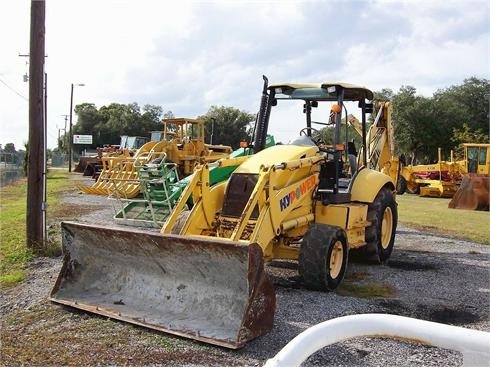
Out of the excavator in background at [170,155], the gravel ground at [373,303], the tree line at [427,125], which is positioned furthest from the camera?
the tree line at [427,125]

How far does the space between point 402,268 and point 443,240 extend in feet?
11.9

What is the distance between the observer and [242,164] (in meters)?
7.18

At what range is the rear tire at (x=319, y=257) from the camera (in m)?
6.47

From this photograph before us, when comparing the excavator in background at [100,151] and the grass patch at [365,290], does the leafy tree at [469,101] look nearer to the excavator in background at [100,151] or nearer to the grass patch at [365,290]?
the excavator in background at [100,151]

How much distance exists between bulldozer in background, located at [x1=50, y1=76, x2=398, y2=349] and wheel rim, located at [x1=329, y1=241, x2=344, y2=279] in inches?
0.5

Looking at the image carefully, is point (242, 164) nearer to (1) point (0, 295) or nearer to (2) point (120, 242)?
(2) point (120, 242)

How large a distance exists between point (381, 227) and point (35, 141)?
5490 millimetres

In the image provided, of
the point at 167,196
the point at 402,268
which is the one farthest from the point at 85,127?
the point at 402,268

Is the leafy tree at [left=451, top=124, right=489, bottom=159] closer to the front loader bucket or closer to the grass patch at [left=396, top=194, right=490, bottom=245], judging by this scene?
the grass patch at [left=396, top=194, right=490, bottom=245]

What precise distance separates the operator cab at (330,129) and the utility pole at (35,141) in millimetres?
3445

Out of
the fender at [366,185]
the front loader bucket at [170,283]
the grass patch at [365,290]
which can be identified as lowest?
the grass patch at [365,290]

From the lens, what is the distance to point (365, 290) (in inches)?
277

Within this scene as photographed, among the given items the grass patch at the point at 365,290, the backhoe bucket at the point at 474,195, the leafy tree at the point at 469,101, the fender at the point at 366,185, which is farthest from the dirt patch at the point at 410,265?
the leafy tree at the point at 469,101

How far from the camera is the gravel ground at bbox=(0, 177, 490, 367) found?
460cm
